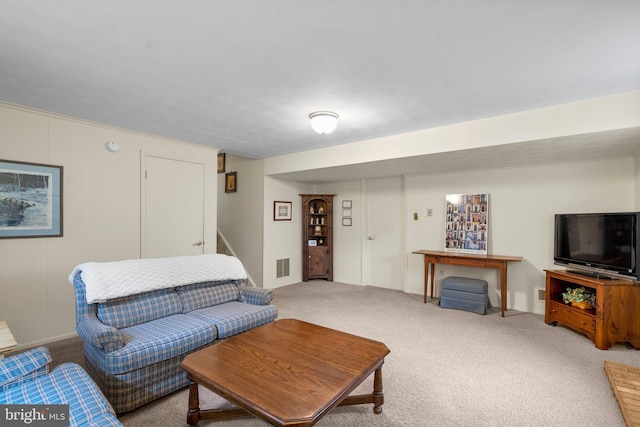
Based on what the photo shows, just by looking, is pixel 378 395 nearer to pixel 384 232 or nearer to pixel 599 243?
pixel 599 243

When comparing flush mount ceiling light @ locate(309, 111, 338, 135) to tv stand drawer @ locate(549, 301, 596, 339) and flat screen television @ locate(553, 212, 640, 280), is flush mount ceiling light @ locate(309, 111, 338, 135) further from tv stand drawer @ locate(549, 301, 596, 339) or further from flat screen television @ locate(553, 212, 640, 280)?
tv stand drawer @ locate(549, 301, 596, 339)

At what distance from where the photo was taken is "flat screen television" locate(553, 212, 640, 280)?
9.52 ft

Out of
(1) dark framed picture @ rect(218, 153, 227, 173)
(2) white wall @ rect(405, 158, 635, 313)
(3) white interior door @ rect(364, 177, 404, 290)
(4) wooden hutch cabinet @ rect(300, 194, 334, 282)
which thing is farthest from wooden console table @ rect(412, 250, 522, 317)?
(1) dark framed picture @ rect(218, 153, 227, 173)

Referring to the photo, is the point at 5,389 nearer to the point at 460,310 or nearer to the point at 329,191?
the point at 460,310

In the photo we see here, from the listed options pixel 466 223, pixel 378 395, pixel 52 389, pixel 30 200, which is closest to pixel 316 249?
pixel 466 223

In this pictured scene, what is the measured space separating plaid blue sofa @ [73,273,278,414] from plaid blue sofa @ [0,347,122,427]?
0.26 metres

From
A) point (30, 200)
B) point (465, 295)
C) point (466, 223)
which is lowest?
point (465, 295)

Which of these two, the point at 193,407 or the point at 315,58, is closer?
the point at 193,407

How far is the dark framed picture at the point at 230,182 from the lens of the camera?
18.7 ft

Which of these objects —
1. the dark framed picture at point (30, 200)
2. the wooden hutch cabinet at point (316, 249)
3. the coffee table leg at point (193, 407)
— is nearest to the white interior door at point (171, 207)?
the dark framed picture at point (30, 200)

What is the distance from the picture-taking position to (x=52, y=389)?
1.50m

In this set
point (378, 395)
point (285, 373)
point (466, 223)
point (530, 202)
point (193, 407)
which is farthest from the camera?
point (466, 223)

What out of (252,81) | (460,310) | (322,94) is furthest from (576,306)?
(252,81)

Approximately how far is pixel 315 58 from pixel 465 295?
3.57 m
